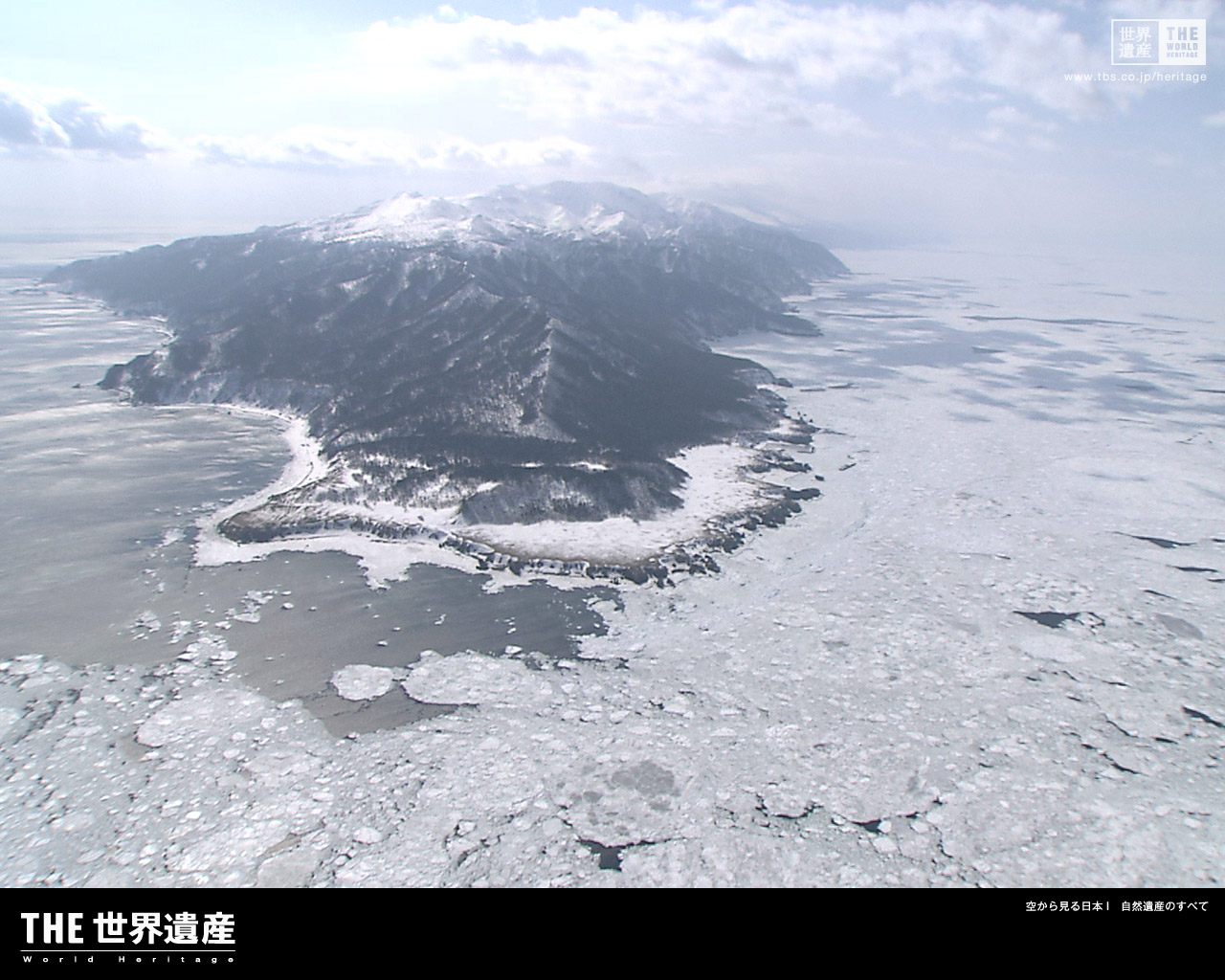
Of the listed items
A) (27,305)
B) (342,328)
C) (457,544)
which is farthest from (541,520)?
(27,305)

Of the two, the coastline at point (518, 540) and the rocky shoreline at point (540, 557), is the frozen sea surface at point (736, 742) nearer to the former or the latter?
the rocky shoreline at point (540, 557)

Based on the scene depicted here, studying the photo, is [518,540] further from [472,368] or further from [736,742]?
[472,368]

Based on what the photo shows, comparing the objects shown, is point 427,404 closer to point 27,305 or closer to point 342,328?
point 342,328

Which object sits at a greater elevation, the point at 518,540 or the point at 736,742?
the point at 518,540

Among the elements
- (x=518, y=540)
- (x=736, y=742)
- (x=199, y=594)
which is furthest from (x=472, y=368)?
Answer: (x=736, y=742)

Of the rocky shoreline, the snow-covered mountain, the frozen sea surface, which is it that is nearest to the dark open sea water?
the frozen sea surface

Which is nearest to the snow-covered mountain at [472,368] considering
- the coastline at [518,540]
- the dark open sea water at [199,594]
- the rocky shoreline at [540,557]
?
the coastline at [518,540]

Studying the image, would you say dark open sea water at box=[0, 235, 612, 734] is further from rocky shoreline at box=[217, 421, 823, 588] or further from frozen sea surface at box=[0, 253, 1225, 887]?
rocky shoreline at box=[217, 421, 823, 588]
